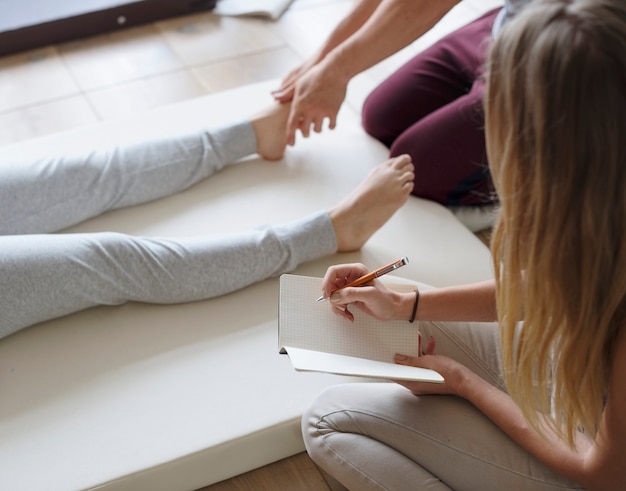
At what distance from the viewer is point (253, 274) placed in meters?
1.46

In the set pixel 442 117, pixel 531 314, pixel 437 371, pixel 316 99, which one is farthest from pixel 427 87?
pixel 531 314

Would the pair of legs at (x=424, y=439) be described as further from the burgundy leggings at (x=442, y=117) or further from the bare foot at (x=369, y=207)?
the burgundy leggings at (x=442, y=117)

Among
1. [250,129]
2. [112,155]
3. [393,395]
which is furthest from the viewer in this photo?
[250,129]

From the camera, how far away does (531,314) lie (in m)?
0.91

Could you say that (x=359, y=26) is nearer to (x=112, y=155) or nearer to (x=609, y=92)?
(x=112, y=155)

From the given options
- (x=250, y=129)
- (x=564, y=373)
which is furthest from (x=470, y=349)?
(x=250, y=129)

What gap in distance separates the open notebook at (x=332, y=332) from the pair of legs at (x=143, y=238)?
0.87 feet

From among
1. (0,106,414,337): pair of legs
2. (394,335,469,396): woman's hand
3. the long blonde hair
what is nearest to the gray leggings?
(0,106,414,337): pair of legs

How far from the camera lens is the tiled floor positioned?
2.28 m

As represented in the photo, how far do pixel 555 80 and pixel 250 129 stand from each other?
1061mm

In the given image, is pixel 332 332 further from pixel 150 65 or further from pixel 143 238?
pixel 150 65

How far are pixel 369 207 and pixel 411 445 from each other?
532 millimetres

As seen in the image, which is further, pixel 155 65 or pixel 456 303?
pixel 155 65

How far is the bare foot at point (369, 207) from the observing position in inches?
59.8
